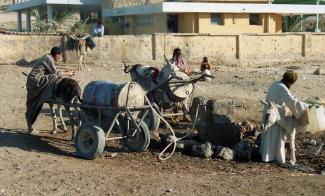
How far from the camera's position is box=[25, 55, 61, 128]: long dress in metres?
9.71

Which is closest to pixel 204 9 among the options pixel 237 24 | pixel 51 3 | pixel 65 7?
pixel 237 24

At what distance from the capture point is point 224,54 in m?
26.6

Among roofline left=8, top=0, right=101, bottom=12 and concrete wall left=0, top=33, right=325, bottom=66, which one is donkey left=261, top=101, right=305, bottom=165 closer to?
concrete wall left=0, top=33, right=325, bottom=66

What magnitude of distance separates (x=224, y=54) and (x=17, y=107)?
48.5 ft

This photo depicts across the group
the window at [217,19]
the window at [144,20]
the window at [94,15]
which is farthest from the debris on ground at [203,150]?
the window at [94,15]

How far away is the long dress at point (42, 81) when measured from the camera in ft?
31.9

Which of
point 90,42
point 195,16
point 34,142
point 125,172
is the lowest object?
point 125,172

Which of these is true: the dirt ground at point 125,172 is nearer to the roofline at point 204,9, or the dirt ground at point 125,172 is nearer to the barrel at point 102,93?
the barrel at point 102,93

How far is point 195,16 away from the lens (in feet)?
103

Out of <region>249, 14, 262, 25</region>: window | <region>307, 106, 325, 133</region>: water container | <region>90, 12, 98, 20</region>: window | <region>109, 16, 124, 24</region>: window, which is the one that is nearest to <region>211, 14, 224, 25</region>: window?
<region>249, 14, 262, 25</region>: window

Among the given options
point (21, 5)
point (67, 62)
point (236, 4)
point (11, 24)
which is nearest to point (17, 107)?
point (67, 62)

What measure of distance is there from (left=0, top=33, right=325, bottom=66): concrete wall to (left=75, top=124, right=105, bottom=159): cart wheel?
13.5m

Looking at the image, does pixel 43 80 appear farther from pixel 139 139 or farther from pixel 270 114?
pixel 270 114

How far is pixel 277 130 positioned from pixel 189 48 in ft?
54.7
